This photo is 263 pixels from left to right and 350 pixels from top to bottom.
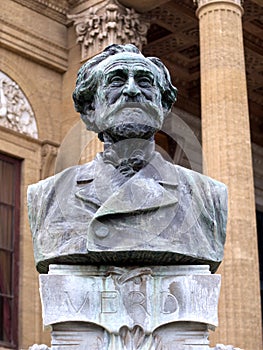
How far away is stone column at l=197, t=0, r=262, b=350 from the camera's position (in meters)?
13.0

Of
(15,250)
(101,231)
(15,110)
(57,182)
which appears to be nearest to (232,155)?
(15,250)

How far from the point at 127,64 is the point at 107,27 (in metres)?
13.5

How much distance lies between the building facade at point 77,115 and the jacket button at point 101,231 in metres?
9.91

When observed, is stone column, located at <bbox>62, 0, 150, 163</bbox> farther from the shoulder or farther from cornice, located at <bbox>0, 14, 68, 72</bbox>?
the shoulder

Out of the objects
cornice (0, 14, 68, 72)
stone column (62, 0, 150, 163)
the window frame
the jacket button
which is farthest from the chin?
cornice (0, 14, 68, 72)

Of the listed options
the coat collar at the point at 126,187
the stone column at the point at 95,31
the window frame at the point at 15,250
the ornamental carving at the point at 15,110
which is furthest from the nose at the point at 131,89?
the ornamental carving at the point at 15,110

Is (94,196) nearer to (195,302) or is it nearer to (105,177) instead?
(105,177)

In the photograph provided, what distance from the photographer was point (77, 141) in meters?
3.66

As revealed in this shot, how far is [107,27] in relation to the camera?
16703 millimetres

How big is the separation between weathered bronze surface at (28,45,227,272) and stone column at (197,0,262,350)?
9.67m

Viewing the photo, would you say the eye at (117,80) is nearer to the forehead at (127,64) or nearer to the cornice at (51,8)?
the forehead at (127,64)

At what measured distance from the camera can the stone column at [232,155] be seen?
13023 mm

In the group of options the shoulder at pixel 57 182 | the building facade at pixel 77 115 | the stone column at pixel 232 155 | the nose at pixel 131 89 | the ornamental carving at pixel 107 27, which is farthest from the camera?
the ornamental carving at pixel 107 27

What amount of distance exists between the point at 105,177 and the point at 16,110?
1354cm
